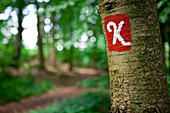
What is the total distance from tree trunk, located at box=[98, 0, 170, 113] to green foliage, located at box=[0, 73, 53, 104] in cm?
676

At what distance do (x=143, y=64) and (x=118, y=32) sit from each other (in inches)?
12.8

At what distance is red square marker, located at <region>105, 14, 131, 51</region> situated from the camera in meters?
1.25

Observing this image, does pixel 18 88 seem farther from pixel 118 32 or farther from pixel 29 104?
pixel 118 32

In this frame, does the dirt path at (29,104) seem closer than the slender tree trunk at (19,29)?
No

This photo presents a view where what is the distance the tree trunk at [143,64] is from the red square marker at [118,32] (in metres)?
0.03

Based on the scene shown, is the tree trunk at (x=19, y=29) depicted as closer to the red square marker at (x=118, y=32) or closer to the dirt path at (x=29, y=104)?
the red square marker at (x=118, y=32)

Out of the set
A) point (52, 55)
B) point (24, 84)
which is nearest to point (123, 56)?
point (24, 84)

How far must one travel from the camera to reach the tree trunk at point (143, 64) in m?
1.21

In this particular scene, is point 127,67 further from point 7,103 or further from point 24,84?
point 24,84

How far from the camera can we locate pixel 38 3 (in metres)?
2.66

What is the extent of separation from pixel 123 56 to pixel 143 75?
0.21 metres

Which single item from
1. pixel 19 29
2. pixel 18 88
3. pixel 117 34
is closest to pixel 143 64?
pixel 117 34

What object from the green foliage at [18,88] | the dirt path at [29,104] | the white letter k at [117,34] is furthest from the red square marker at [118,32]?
the green foliage at [18,88]

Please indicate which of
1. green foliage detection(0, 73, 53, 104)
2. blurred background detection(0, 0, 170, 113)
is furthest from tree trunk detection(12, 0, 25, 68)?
green foliage detection(0, 73, 53, 104)
